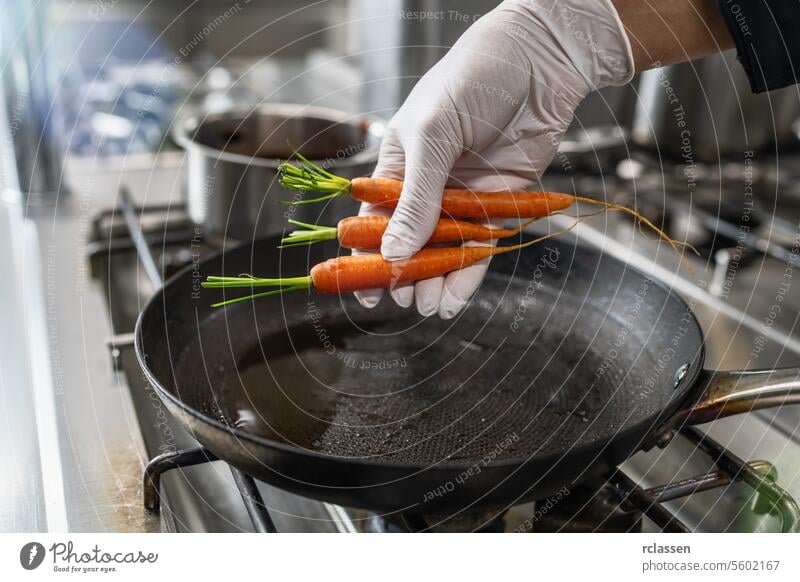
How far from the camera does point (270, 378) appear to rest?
2.21ft

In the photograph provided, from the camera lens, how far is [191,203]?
0.92 meters

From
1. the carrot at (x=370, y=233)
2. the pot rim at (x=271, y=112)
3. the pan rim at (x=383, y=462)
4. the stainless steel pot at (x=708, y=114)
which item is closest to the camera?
the pan rim at (x=383, y=462)

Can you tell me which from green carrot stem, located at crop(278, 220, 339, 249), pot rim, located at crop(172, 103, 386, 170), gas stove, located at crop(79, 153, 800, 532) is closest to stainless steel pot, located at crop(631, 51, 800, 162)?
gas stove, located at crop(79, 153, 800, 532)

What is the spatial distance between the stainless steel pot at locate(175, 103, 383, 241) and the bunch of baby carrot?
3.7 inches

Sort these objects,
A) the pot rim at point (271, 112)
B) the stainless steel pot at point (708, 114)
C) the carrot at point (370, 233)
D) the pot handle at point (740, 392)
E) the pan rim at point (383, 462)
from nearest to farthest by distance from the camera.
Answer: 1. the pan rim at point (383, 462)
2. the pot handle at point (740, 392)
3. the carrot at point (370, 233)
4. the pot rim at point (271, 112)
5. the stainless steel pot at point (708, 114)

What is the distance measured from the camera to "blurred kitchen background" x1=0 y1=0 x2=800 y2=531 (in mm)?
635

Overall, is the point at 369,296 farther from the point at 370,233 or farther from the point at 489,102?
the point at 489,102

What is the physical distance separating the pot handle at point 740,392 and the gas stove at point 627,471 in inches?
2.2

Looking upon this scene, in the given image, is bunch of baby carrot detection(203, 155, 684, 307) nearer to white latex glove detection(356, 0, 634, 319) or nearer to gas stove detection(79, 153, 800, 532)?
white latex glove detection(356, 0, 634, 319)

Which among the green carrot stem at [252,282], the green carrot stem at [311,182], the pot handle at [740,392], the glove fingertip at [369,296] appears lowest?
the pot handle at [740,392]

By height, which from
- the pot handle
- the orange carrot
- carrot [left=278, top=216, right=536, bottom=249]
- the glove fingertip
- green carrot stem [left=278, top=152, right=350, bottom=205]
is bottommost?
the pot handle

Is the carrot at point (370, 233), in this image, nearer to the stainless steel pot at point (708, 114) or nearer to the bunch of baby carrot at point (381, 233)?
the bunch of baby carrot at point (381, 233)

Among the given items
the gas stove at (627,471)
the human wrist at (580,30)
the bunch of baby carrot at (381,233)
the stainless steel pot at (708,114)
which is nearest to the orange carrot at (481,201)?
the bunch of baby carrot at (381,233)

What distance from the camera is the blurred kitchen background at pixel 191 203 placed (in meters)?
0.64
